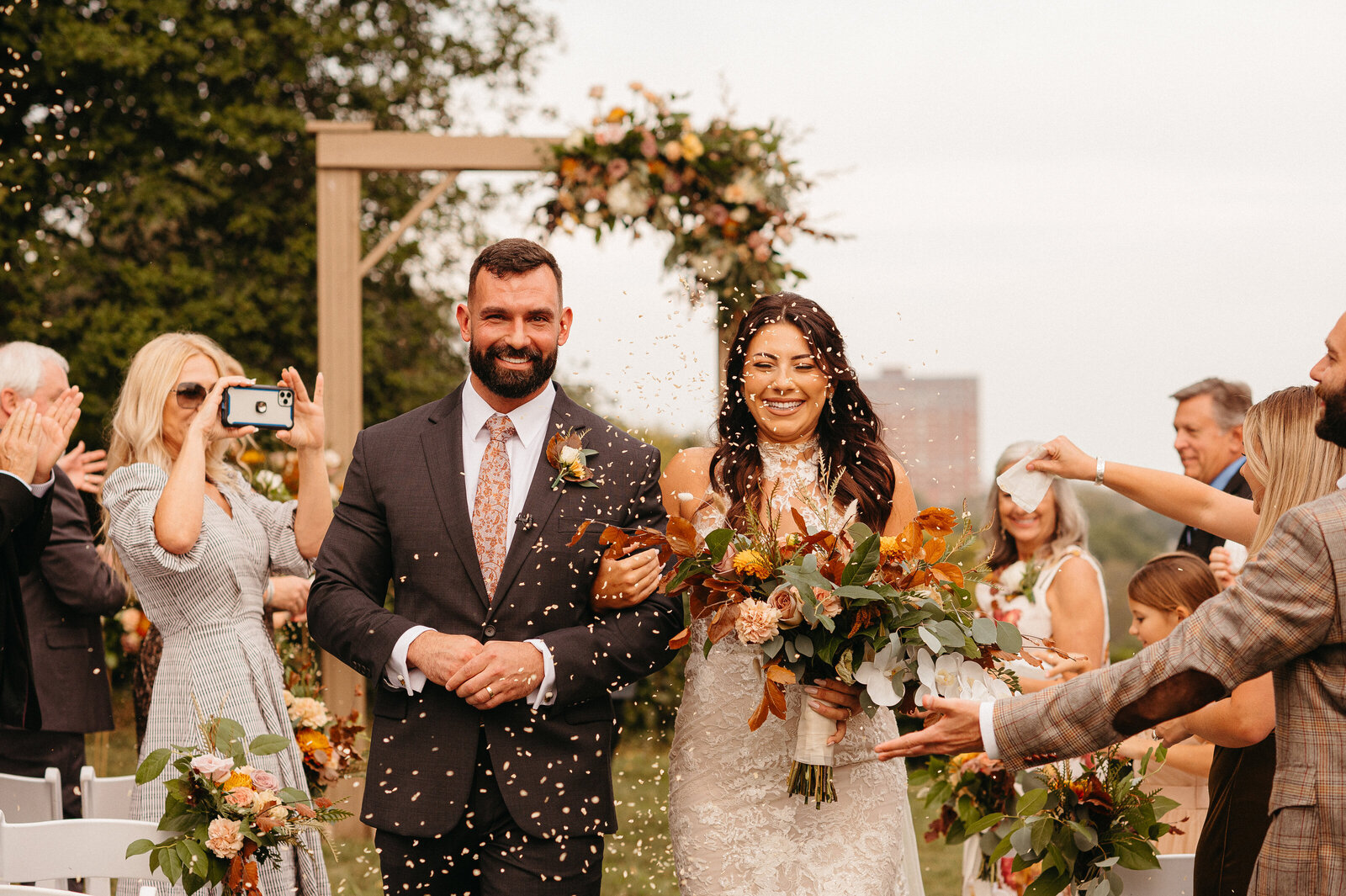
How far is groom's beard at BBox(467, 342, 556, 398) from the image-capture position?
297cm

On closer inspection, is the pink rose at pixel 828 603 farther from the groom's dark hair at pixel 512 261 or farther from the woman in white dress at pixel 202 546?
the woman in white dress at pixel 202 546

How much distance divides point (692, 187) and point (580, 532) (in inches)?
146

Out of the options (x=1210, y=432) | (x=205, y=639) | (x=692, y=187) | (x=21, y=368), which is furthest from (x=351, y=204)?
(x=1210, y=432)

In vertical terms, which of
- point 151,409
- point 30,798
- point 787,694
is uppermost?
point 151,409

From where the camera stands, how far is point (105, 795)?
334cm

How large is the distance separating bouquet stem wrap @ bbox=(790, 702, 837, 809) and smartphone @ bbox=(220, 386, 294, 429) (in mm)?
1937

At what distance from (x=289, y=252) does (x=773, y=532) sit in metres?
7.18

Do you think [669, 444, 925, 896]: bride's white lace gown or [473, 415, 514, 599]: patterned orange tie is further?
[669, 444, 925, 896]: bride's white lace gown

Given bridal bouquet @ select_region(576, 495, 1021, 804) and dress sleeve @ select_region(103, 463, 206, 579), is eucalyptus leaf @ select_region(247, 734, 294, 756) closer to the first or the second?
dress sleeve @ select_region(103, 463, 206, 579)

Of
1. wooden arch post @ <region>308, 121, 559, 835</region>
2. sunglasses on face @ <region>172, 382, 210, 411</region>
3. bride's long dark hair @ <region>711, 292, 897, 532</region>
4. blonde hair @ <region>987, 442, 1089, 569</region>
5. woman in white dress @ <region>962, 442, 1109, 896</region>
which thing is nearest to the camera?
bride's long dark hair @ <region>711, 292, 897, 532</region>

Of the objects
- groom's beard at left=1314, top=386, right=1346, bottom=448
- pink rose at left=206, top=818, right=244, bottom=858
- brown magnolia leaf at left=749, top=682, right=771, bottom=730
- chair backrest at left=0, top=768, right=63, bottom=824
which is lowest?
chair backrest at left=0, top=768, right=63, bottom=824

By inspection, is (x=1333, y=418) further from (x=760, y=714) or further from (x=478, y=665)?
(x=478, y=665)

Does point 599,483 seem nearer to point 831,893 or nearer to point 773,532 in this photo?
point 773,532

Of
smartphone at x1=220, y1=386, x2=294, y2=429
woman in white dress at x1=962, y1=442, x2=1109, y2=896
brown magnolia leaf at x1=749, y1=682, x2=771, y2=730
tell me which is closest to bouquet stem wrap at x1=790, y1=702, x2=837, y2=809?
brown magnolia leaf at x1=749, y1=682, x2=771, y2=730
